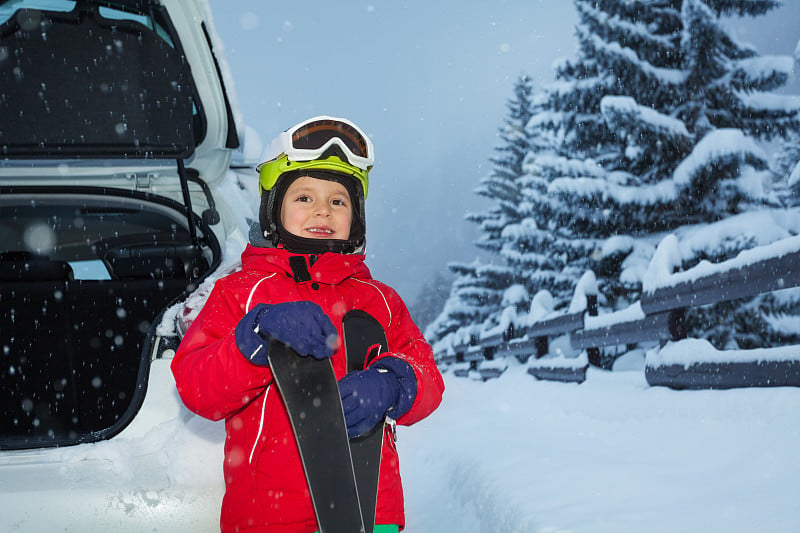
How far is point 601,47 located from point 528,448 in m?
Result: 10.7

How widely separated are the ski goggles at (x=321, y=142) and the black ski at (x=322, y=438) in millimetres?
873

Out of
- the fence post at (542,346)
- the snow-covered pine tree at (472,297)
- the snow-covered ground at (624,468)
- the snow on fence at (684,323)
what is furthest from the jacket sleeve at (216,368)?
the snow-covered pine tree at (472,297)

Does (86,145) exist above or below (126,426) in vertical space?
above

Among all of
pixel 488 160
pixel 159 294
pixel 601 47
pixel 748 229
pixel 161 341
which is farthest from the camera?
pixel 488 160

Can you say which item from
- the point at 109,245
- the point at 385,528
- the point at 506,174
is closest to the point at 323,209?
the point at 385,528

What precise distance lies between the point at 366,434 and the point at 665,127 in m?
11.2

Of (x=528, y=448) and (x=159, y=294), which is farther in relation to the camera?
(x=528, y=448)

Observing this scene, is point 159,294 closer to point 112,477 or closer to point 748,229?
point 112,477

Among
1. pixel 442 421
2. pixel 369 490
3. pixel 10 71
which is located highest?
pixel 10 71

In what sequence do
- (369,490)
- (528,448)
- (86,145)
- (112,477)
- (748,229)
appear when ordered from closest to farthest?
1. (369,490)
2. (112,477)
3. (86,145)
4. (528,448)
5. (748,229)

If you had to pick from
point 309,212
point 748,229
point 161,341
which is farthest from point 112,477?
point 748,229

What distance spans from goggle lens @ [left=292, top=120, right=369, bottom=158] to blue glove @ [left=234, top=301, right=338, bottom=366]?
33.5 inches

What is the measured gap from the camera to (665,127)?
11438 millimetres

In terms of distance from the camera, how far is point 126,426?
6.87 feet
